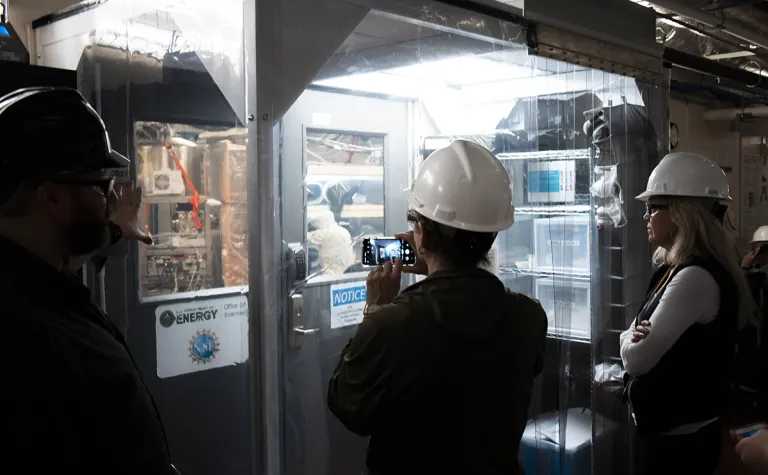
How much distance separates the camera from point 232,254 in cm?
210

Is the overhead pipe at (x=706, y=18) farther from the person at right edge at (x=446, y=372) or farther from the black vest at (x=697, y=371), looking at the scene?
the person at right edge at (x=446, y=372)

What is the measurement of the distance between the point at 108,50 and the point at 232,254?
894 mm

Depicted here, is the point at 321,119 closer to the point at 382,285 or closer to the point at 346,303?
the point at 346,303

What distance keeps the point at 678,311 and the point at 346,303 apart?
143 cm

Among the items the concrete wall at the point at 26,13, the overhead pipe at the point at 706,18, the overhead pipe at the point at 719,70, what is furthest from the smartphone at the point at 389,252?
the overhead pipe at the point at 719,70

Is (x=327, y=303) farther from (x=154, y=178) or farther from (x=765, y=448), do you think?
(x=765, y=448)

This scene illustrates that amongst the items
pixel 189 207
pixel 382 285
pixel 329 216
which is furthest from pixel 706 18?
pixel 189 207

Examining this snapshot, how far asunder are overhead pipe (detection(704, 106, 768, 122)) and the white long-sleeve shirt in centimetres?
451

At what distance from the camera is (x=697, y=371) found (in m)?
2.29

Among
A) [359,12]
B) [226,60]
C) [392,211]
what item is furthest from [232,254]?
[392,211]

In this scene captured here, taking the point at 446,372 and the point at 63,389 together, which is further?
the point at 446,372

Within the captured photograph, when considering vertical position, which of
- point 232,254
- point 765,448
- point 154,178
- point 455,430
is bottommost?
point 765,448

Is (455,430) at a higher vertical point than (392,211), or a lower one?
lower

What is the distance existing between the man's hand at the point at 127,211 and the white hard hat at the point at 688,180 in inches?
74.6
